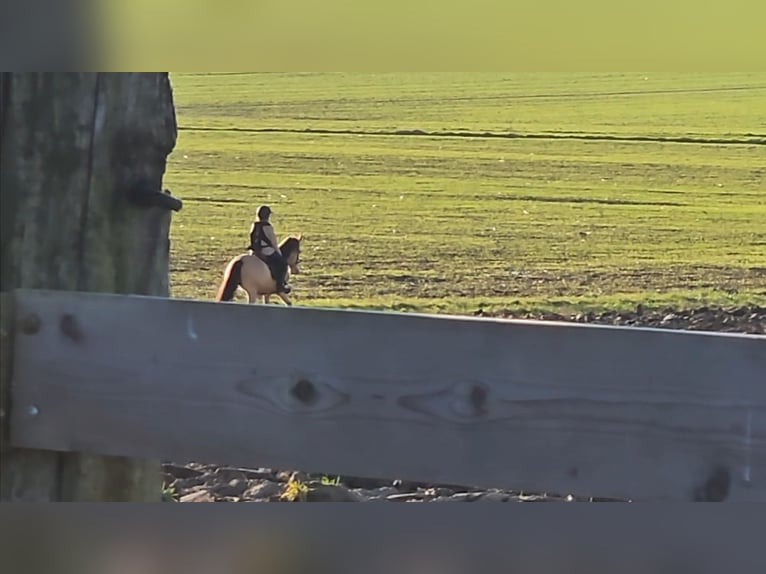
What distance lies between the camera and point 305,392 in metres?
1.00

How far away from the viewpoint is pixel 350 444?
3.26 feet

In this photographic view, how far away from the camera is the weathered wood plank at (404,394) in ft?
3.05

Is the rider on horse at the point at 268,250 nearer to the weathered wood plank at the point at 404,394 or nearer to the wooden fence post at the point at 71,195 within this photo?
the wooden fence post at the point at 71,195

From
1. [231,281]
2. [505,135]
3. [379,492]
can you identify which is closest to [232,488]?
[379,492]

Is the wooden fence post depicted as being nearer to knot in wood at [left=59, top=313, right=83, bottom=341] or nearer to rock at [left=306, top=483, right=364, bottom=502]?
knot in wood at [left=59, top=313, right=83, bottom=341]

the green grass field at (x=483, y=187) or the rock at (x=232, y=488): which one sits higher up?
the green grass field at (x=483, y=187)

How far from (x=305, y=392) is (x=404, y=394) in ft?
0.28

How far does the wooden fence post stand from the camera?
1.14 meters

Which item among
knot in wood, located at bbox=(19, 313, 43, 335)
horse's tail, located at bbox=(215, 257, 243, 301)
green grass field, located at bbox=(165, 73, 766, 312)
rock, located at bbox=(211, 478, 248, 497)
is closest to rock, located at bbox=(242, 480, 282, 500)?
rock, located at bbox=(211, 478, 248, 497)

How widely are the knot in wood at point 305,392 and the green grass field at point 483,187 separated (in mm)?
2666

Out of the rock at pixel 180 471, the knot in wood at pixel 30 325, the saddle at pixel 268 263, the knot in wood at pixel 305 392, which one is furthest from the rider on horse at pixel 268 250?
the knot in wood at pixel 305 392

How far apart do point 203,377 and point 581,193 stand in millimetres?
8045

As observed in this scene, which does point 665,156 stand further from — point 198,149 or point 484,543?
point 484,543
